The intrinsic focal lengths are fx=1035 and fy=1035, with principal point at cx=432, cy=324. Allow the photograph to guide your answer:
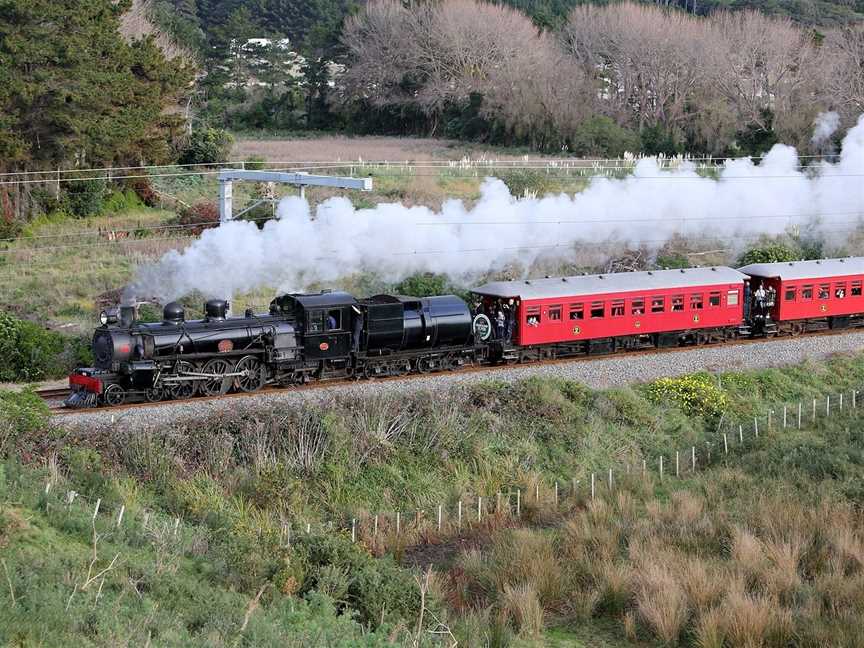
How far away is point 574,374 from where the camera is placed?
30.2 metres

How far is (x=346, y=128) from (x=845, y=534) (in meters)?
65.1

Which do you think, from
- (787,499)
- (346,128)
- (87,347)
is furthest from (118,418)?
(346,128)

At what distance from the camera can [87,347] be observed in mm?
31062

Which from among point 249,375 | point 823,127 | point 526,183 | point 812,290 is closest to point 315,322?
point 249,375

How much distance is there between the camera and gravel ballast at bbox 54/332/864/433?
23.8 m

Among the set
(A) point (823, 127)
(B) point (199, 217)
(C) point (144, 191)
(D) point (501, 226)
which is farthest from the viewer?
(A) point (823, 127)

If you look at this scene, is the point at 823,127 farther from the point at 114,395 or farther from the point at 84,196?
the point at 114,395

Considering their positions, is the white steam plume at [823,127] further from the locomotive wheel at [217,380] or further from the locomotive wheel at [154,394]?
the locomotive wheel at [154,394]

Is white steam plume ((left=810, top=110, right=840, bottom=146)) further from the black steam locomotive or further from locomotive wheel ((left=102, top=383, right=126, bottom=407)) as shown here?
locomotive wheel ((left=102, top=383, right=126, bottom=407))

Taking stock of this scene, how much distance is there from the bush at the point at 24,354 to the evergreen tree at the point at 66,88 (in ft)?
41.8

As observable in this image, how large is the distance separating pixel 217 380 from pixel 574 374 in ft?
34.1

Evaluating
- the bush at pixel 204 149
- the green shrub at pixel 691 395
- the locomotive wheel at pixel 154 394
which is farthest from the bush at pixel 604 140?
the locomotive wheel at pixel 154 394

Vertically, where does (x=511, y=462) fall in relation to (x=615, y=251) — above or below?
below

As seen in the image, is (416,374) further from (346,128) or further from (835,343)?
(346,128)
